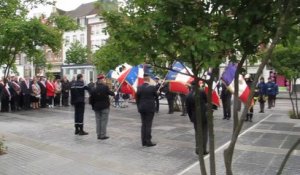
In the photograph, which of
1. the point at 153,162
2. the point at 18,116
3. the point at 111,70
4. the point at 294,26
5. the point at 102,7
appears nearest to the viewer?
the point at 294,26

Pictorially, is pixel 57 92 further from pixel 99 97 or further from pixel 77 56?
pixel 77 56

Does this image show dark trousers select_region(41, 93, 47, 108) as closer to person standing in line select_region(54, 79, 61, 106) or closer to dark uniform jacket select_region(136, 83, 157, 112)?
person standing in line select_region(54, 79, 61, 106)

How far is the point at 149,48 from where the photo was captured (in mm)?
4203

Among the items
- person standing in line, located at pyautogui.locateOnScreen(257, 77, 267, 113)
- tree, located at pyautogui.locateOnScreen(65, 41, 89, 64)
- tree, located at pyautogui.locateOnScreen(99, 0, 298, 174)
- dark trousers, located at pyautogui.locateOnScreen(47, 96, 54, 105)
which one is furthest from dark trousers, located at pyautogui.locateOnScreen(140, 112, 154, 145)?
tree, located at pyautogui.locateOnScreen(65, 41, 89, 64)

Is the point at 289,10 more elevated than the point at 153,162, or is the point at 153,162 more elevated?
the point at 289,10

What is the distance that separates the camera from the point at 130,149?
10.5 meters

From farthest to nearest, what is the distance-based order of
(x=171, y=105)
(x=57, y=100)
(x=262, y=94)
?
(x=57, y=100), (x=262, y=94), (x=171, y=105)

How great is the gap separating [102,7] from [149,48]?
3.36ft

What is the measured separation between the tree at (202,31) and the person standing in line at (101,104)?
7782 mm

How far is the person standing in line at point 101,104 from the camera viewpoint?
12.1 m

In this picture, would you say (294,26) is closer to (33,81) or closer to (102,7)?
(102,7)

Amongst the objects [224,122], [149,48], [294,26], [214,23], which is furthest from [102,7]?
[224,122]

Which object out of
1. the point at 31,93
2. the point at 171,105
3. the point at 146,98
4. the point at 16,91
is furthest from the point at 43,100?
the point at 146,98

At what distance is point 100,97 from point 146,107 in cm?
174
